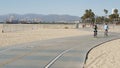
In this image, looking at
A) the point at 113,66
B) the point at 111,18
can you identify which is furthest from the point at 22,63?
the point at 111,18

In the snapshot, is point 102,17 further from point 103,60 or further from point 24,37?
point 103,60

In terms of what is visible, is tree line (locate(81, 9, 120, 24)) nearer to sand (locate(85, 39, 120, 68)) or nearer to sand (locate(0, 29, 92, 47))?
sand (locate(0, 29, 92, 47))

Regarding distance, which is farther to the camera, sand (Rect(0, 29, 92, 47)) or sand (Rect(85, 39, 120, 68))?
sand (Rect(0, 29, 92, 47))

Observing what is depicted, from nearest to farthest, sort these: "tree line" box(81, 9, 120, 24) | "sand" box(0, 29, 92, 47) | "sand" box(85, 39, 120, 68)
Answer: "sand" box(85, 39, 120, 68) → "sand" box(0, 29, 92, 47) → "tree line" box(81, 9, 120, 24)

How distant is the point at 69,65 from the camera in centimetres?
1520

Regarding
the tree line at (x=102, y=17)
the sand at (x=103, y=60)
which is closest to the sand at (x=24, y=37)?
the sand at (x=103, y=60)

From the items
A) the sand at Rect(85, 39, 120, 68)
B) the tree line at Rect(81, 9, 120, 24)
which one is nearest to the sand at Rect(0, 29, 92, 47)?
the sand at Rect(85, 39, 120, 68)

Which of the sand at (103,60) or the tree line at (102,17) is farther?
the tree line at (102,17)

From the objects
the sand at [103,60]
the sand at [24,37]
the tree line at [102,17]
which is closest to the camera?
the sand at [103,60]

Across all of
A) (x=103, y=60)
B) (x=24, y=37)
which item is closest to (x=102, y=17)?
(x=24, y=37)

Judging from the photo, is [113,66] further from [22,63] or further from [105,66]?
[22,63]

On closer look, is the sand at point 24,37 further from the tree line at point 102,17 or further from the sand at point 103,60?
the tree line at point 102,17

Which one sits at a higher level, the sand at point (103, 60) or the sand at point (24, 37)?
the sand at point (103, 60)

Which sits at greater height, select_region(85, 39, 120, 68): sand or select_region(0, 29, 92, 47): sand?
select_region(85, 39, 120, 68): sand
